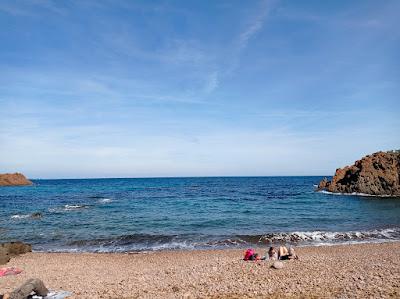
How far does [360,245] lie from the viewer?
23672mm

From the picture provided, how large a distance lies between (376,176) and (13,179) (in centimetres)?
13981

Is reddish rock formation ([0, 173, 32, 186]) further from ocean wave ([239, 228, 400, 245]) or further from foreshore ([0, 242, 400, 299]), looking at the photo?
ocean wave ([239, 228, 400, 245])

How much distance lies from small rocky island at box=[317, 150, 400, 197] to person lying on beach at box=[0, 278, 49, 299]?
2690 inches

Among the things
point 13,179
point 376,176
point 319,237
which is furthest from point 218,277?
point 13,179

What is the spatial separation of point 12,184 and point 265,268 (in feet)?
518

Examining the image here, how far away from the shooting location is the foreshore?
12109mm

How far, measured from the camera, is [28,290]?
11.6 metres

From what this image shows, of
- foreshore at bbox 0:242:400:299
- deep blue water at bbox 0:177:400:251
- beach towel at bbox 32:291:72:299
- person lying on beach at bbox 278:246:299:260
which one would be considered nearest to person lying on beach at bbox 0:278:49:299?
beach towel at bbox 32:291:72:299

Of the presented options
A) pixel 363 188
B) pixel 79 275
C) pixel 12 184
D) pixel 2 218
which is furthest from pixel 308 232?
pixel 12 184

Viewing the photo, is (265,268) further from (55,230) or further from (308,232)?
(55,230)

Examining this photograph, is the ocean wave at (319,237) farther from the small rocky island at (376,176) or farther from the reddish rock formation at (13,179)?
the reddish rock formation at (13,179)

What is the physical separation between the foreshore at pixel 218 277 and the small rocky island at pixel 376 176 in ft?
172

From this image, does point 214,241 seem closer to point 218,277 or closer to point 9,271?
point 218,277

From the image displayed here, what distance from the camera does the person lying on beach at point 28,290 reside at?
36.9 ft
